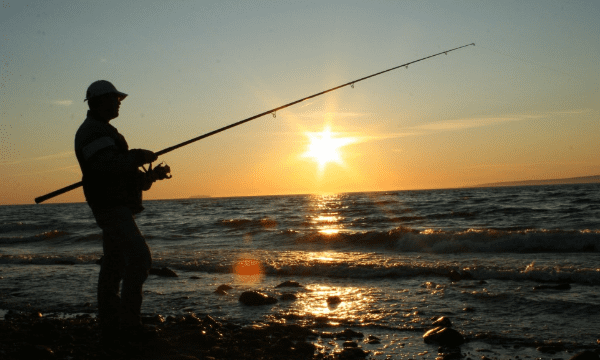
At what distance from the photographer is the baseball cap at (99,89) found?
3912 millimetres

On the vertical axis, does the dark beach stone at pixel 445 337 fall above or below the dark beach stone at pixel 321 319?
above

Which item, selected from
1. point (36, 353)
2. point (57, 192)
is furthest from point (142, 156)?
point (36, 353)

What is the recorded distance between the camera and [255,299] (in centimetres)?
660

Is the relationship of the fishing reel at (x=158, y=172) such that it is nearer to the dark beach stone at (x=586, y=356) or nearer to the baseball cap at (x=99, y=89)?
the baseball cap at (x=99, y=89)

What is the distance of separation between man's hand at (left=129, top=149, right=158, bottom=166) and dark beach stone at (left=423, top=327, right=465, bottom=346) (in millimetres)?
2853

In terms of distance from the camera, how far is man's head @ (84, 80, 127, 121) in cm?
392

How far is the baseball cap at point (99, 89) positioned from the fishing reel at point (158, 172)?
0.61 m

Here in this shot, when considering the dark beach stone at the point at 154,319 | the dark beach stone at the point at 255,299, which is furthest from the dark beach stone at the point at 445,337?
the dark beach stone at the point at 154,319

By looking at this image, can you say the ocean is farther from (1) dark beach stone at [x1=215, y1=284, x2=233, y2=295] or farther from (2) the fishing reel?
(2) the fishing reel

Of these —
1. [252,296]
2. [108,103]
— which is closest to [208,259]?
[252,296]

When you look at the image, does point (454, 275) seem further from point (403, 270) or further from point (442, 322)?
point (442, 322)

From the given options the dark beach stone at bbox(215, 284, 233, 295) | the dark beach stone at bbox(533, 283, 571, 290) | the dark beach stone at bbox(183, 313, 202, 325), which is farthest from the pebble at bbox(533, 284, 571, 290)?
the dark beach stone at bbox(183, 313, 202, 325)

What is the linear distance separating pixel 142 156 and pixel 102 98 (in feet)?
1.80

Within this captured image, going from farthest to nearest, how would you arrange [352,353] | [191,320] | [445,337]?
[191,320], [445,337], [352,353]
